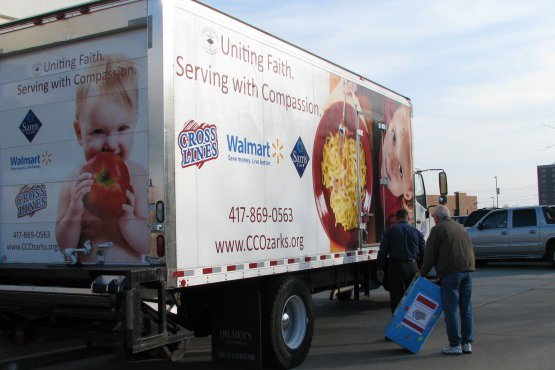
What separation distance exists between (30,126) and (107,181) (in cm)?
125

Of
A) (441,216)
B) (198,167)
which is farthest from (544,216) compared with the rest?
(198,167)

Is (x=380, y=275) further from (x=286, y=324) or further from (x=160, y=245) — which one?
(x=160, y=245)

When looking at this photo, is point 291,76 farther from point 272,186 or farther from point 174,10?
point 174,10

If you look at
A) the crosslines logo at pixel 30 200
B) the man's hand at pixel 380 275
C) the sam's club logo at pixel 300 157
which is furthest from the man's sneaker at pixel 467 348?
the crosslines logo at pixel 30 200

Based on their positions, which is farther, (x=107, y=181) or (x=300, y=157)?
(x=300, y=157)

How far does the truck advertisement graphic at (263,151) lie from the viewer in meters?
5.46

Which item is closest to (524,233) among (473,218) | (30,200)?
(473,218)

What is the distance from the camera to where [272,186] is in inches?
259

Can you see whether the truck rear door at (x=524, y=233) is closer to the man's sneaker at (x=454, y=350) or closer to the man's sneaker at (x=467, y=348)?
the man's sneaker at (x=467, y=348)

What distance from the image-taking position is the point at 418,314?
24.3ft

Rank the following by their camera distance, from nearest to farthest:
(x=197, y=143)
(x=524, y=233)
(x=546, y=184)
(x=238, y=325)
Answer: (x=197, y=143) → (x=238, y=325) → (x=524, y=233) → (x=546, y=184)

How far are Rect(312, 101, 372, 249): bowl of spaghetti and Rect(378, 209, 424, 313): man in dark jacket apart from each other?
1.60ft

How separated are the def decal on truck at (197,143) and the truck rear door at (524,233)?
51.7ft

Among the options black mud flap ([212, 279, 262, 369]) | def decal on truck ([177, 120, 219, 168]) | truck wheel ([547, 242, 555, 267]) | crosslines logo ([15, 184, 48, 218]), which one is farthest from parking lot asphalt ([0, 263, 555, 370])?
truck wheel ([547, 242, 555, 267])
